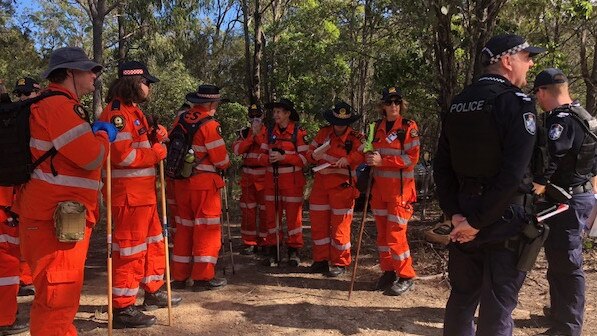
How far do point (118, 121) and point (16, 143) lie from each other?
47.0 inches

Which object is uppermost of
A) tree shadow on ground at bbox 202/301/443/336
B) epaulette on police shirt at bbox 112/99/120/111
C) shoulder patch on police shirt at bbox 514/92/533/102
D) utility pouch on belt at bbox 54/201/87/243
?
epaulette on police shirt at bbox 112/99/120/111

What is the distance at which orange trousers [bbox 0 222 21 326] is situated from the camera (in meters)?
4.29

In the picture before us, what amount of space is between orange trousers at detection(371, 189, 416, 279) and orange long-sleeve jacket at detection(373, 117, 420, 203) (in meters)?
0.11

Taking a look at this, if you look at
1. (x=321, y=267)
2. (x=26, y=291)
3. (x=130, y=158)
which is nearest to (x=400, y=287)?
(x=321, y=267)

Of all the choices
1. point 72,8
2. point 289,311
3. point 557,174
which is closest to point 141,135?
point 289,311

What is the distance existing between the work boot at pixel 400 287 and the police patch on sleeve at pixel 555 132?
2441mm

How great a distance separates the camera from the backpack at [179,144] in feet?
17.6

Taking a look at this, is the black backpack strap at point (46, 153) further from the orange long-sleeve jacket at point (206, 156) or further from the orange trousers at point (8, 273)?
the orange long-sleeve jacket at point (206, 156)

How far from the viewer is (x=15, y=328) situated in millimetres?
Result: 4395

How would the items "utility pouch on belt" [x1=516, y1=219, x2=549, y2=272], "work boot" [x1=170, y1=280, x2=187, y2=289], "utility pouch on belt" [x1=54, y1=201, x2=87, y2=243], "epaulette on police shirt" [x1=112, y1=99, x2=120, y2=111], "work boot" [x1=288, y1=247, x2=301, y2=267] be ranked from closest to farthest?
"utility pouch on belt" [x1=516, y1=219, x2=549, y2=272]
"utility pouch on belt" [x1=54, y1=201, x2=87, y2=243]
"epaulette on police shirt" [x1=112, y1=99, x2=120, y2=111]
"work boot" [x1=170, y1=280, x2=187, y2=289]
"work boot" [x1=288, y1=247, x2=301, y2=267]

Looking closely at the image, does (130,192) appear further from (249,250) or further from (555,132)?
(555,132)

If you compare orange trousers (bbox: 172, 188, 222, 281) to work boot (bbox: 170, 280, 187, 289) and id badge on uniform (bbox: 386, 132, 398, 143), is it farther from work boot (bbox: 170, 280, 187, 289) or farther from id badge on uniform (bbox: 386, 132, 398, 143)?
id badge on uniform (bbox: 386, 132, 398, 143)

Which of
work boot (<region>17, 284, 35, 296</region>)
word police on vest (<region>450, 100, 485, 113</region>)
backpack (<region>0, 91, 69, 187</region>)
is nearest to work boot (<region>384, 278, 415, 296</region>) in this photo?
word police on vest (<region>450, 100, 485, 113</region>)

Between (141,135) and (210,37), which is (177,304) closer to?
(141,135)
